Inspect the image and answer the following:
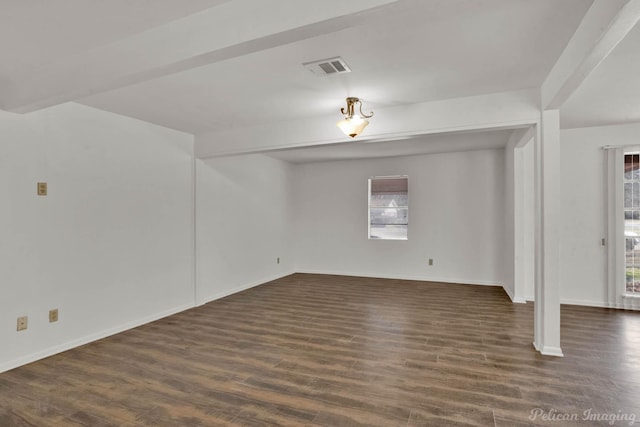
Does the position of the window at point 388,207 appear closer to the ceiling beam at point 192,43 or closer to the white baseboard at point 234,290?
the white baseboard at point 234,290

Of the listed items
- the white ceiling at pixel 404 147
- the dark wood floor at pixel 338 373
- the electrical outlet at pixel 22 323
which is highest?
the white ceiling at pixel 404 147

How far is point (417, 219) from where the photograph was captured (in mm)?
6727

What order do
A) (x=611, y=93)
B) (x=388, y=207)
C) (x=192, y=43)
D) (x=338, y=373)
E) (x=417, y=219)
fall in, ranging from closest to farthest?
(x=192, y=43), (x=338, y=373), (x=611, y=93), (x=417, y=219), (x=388, y=207)

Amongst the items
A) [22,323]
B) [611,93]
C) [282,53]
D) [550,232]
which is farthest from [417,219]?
[22,323]

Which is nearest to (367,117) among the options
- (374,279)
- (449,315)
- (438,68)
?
(438,68)

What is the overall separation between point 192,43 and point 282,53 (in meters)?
0.69

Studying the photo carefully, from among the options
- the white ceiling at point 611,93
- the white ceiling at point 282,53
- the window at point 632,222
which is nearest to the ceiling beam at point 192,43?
the white ceiling at point 282,53

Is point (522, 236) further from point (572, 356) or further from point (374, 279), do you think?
point (374, 279)

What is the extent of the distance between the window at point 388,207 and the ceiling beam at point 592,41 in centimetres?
413

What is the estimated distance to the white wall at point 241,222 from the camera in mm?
5145

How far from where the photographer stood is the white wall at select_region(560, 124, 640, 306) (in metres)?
4.74

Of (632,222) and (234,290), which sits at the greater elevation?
(632,222)

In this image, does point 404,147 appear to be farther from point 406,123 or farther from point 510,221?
point 406,123

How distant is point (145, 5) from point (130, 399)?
8.26 ft
